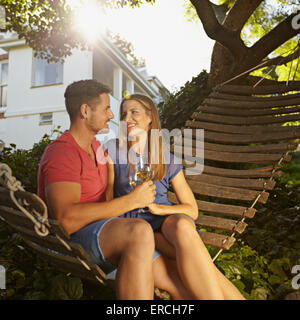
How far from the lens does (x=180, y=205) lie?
6.79 feet

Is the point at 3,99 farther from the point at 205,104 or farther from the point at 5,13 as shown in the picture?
the point at 205,104

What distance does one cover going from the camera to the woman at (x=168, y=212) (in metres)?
1.63

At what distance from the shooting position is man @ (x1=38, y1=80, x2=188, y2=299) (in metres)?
1.55

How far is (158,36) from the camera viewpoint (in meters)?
9.74

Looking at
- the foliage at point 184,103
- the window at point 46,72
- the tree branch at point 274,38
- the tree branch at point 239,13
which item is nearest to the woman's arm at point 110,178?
the foliage at point 184,103

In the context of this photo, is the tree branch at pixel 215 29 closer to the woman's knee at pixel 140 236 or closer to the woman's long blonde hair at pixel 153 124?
the woman's long blonde hair at pixel 153 124

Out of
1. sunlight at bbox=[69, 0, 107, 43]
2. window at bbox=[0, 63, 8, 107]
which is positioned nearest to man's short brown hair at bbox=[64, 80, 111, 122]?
sunlight at bbox=[69, 0, 107, 43]

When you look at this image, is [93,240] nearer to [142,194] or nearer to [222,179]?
[142,194]

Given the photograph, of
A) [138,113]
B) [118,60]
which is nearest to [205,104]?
[138,113]

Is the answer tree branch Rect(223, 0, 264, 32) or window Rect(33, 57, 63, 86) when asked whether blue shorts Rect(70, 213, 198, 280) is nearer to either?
tree branch Rect(223, 0, 264, 32)

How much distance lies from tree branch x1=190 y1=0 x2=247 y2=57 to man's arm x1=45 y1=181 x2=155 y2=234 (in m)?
3.75

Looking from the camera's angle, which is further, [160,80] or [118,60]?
[160,80]

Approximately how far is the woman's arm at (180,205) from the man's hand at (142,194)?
0.41 ft
